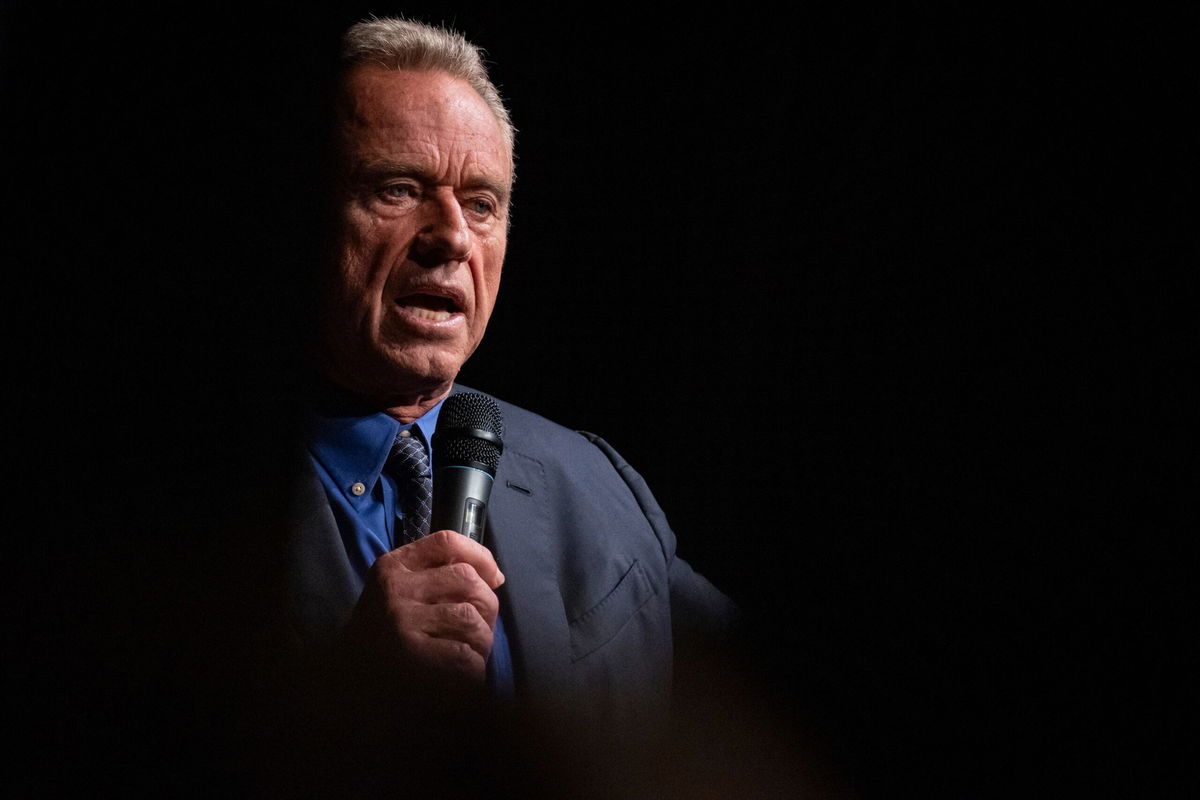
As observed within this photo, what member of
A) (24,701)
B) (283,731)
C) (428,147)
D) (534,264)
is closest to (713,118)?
→ (534,264)

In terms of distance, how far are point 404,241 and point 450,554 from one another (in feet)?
1.82

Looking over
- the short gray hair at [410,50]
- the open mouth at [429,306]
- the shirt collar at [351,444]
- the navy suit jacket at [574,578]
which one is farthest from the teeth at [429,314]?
the short gray hair at [410,50]

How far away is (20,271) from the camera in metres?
1.36

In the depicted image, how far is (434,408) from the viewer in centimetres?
143

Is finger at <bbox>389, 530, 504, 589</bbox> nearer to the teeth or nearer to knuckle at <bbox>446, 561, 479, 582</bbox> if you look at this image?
knuckle at <bbox>446, 561, 479, 582</bbox>

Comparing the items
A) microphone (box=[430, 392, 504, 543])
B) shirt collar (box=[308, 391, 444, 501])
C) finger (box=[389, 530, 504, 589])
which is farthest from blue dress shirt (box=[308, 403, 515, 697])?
finger (box=[389, 530, 504, 589])

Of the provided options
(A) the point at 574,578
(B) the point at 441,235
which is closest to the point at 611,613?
(A) the point at 574,578

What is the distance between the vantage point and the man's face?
1343mm

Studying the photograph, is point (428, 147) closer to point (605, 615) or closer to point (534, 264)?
point (534, 264)

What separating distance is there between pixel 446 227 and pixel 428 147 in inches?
4.7

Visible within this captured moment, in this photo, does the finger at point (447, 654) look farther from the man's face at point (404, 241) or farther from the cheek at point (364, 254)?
the cheek at point (364, 254)

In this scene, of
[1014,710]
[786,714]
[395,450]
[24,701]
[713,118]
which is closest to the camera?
[24,701]

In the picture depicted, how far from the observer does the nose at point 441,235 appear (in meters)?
1.35

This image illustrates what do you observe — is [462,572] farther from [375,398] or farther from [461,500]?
[375,398]
